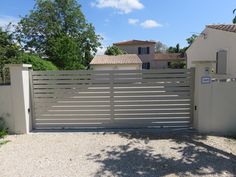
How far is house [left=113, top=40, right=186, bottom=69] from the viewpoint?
47981 mm

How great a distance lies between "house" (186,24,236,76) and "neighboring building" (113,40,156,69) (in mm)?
30138

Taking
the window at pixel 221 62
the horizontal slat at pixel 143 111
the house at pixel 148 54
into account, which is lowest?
the horizontal slat at pixel 143 111

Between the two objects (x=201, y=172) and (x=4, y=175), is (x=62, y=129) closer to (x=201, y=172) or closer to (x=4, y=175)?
(x=4, y=175)

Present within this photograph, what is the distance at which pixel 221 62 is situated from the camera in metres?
14.1

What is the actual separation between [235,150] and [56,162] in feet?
12.2

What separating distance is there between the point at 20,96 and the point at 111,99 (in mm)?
2366

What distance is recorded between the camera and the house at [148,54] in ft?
157

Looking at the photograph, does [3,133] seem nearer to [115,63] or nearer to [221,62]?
[221,62]

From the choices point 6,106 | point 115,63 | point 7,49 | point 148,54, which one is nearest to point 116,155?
point 6,106

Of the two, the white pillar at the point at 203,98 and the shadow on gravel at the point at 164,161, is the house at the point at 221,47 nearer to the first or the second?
the white pillar at the point at 203,98

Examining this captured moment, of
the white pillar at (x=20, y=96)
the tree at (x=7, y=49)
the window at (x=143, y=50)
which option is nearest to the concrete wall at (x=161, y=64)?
the window at (x=143, y=50)

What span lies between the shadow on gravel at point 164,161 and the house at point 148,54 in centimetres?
4172

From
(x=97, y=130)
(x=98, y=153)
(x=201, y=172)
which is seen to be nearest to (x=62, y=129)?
(x=97, y=130)

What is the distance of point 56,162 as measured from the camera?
4.74m
